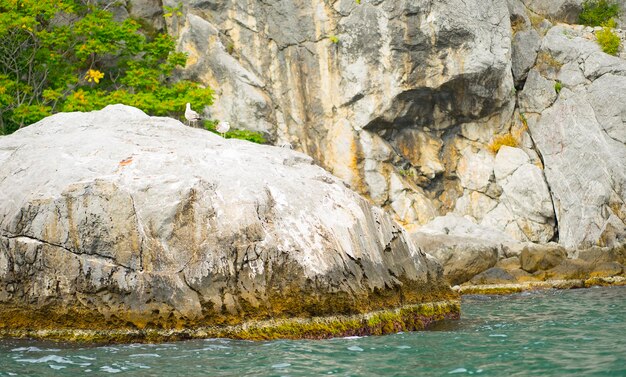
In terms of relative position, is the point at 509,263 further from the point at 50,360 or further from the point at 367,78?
the point at 50,360

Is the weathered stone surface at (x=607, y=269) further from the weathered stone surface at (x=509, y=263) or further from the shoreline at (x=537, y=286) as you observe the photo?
the weathered stone surface at (x=509, y=263)

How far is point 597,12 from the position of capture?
37.5 meters

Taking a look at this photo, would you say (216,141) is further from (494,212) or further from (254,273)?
(494,212)

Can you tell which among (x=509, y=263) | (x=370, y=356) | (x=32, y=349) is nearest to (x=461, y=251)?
(x=509, y=263)

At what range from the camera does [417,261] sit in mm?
14508

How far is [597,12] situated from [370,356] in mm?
32748

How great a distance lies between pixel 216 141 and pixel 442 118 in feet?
67.1

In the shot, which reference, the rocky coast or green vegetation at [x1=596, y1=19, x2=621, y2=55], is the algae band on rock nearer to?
the rocky coast

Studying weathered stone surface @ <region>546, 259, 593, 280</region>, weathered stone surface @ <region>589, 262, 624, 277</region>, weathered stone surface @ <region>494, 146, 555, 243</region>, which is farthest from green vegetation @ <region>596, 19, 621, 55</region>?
weathered stone surface @ <region>546, 259, 593, 280</region>

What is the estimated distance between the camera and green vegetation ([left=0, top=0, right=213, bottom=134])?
2628 cm

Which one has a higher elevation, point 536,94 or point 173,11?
point 173,11

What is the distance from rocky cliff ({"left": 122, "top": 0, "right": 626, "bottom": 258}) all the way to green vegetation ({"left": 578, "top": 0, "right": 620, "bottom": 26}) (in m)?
3.26

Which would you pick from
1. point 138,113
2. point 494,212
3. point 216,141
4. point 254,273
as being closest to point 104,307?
point 254,273

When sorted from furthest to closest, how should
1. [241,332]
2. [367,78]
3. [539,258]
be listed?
[367,78] < [539,258] < [241,332]
